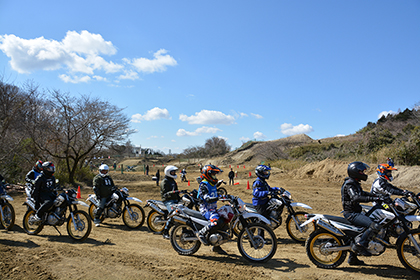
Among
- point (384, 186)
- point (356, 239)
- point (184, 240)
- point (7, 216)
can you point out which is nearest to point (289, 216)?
point (356, 239)

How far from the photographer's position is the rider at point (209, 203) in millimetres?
5418

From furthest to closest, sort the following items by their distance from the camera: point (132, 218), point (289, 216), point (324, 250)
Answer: point (132, 218) → point (289, 216) → point (324, 250)

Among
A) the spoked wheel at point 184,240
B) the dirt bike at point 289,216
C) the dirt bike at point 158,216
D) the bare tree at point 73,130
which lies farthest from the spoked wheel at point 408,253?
the bare tree at point 73,130

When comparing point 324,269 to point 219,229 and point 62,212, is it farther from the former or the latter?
point 62,212

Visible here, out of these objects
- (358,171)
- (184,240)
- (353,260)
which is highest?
(358,171)

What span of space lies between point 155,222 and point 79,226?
1.89m

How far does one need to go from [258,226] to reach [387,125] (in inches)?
1582

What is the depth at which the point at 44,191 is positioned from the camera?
23.6 feet

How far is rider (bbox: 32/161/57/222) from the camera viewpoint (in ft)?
22.7

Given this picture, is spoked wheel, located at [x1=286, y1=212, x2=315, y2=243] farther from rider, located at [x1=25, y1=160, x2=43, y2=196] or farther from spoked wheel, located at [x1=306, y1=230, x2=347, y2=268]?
rider, located at [x1=25, y1=160, x2=43, y2=196]

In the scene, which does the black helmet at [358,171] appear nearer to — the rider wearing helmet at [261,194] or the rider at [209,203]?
the rider wearing helmet at [261,194]

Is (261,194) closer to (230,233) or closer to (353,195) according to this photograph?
(230,233)

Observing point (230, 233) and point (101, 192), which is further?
point (101, 192)

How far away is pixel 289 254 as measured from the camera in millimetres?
5840
